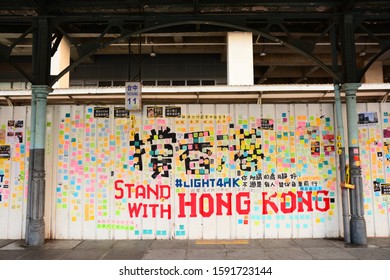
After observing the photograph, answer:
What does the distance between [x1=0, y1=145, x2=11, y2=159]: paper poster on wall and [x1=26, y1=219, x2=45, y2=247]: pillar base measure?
187 cm

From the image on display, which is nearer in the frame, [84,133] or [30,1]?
[30,1]

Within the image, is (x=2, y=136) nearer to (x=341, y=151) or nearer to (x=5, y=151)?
(x=5, y=151)

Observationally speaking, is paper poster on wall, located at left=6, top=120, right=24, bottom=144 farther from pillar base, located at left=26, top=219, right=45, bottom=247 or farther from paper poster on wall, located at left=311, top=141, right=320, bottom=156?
paper poster on wall, located at left=311, top=141, right=320, bottom=156

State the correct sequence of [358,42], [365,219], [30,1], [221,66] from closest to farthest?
[30,1], [365,219], [358,42], [221,66]

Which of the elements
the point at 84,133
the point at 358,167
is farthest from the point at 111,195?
the point at 358,167

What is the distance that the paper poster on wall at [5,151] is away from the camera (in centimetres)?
849

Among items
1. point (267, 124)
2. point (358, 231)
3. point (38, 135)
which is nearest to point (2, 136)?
point (38, 135)

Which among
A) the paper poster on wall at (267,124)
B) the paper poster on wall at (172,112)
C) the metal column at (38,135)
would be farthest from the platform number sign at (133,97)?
the paper poster on wall at (267,124)

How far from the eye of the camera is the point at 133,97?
7.99 meters

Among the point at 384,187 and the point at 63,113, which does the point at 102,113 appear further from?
the point at 384,187

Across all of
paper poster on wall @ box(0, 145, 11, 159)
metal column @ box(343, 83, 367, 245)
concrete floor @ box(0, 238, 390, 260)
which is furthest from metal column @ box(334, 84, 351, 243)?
paper poster on wall @ box(0, 145, 11, 159)

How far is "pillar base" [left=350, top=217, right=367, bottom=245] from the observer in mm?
7652

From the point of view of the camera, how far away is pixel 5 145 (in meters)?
8.52

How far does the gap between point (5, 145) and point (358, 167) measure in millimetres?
8662
